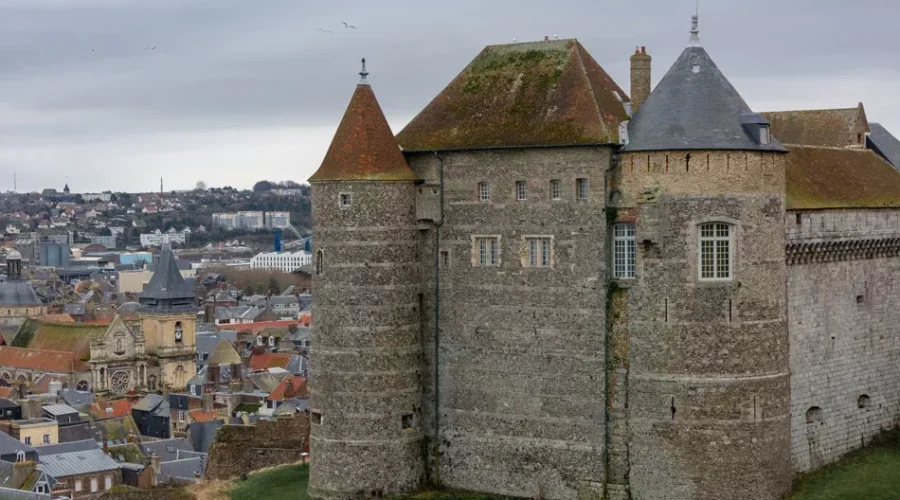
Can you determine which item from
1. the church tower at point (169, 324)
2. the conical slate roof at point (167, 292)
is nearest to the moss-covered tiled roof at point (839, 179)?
the church tower at point (169, 324)

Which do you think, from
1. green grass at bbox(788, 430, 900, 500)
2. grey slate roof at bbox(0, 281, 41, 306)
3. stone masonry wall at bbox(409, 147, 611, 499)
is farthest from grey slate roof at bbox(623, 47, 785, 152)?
grey slate roof at bbox(0, 281, 41, 306)

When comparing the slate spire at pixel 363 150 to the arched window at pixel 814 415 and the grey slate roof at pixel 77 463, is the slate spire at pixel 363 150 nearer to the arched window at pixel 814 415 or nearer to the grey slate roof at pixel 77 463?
the arched window at pixel 814 415

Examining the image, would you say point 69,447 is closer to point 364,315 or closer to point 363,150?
point 364,315

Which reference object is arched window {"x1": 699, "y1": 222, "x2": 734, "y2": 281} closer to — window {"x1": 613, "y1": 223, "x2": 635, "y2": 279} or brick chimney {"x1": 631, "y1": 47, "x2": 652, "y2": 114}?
window {"x1": 613, "y1": 223, "x2": 635, "y2": 279}

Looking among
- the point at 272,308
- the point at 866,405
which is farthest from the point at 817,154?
the point at 272,308

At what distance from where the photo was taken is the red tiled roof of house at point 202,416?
88688mm

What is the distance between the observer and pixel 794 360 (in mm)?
46906

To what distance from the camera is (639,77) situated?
156 ft

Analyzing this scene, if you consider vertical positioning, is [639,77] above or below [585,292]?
above

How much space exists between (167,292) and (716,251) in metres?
85.5

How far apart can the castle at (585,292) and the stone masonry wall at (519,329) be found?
6cm

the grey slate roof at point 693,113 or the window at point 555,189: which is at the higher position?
the grey slate roof at point 693,113

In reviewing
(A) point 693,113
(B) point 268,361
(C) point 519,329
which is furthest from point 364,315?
(B) point 268,361

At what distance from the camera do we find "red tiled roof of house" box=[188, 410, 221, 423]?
291ft
